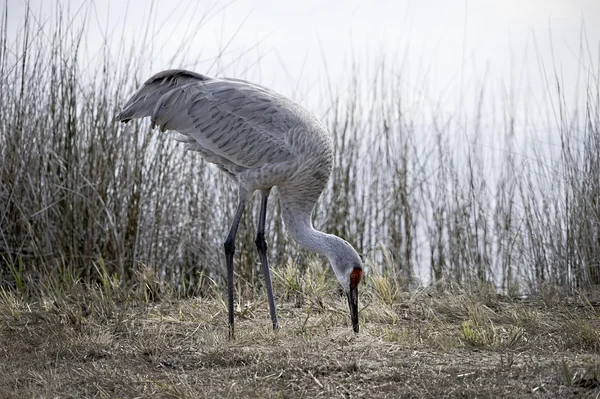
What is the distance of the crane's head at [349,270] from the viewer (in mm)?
4316

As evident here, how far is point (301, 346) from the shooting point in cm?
383

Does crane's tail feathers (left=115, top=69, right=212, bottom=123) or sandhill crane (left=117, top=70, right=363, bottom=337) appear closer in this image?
sandhill crane (left=117, top=70, right=363, bottom=337)

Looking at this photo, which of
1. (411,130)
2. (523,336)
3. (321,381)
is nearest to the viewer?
(321,381)

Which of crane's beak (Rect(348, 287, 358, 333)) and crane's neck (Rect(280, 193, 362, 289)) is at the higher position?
crane's neck (Rect(280, 193, 362, 289))

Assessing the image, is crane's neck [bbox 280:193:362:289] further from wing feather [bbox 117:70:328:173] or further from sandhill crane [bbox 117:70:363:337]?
wing feather [bbox 117:70:328:173]

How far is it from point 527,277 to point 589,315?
1.59m

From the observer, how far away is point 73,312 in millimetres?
4582

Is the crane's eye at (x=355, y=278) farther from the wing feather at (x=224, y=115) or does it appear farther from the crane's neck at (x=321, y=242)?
the wing feather at (x=224, y=115)

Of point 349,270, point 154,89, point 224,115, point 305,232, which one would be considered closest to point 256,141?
point 224,115

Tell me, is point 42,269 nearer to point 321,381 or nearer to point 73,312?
point 73,312

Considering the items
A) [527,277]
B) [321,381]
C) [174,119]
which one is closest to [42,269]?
[174,119]

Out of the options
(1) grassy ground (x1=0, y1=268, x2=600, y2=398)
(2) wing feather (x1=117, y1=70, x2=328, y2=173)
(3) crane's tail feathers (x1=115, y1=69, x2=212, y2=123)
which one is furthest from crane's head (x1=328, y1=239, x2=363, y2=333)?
(3) crane's tail feathers (x1=115, y1=69, x2=212, y2=123)

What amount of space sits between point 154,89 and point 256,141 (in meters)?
0.82

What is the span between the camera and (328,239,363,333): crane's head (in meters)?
4.32
